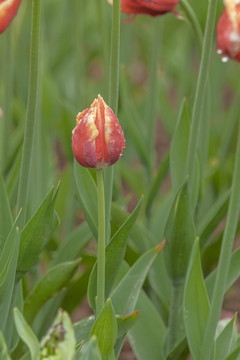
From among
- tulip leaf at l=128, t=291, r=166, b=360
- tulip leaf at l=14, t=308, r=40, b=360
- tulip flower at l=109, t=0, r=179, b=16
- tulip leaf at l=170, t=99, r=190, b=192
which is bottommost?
tulip leaf at l=128, t=291, r=166, b=360

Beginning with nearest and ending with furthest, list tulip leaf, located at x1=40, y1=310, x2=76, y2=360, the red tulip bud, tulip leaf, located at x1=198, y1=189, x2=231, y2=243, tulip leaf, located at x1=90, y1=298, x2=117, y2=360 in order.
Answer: tulip leaf, located at x1=40, y1=310, x2=76, y2=360 → the red tulip bud → tulip leaf, located at x1=90, y1=298, x2=117, y2=360 → tulip leaf, located at x1=198, y1=189, x2=231, y2=243

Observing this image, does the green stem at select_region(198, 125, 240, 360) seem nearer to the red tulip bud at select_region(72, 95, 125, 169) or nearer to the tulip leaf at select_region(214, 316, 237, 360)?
the tulip leaf at select_region(214, 316, 237, 360)

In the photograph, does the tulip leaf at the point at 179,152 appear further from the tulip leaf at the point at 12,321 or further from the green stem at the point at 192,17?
the tulip leaf at the point at 12,321

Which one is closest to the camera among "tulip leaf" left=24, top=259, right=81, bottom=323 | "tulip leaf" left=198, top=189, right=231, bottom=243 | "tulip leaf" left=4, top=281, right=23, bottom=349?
"tulip leaf" left=4, top=281, right=23, bottom=349

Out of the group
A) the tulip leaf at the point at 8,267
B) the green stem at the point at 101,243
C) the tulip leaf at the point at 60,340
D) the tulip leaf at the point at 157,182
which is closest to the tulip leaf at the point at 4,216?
the tulip leaf at the point at 8,267

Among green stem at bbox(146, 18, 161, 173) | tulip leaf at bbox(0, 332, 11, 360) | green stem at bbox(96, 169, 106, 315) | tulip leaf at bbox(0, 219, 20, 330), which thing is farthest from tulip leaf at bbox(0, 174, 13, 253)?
green stem at bbox(146, 18, 161, 173)

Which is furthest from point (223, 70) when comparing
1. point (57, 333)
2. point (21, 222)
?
point (57, 333)

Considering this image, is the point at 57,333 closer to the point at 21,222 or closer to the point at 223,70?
the point at 21,222
